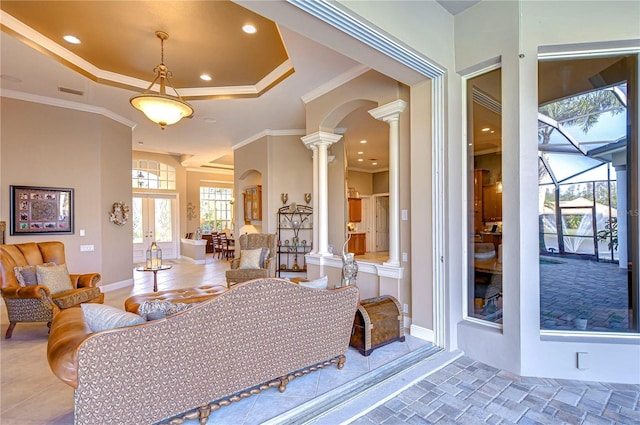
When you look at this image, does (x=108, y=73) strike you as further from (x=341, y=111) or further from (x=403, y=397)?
(x=403, y=397)

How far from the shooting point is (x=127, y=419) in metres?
1.70

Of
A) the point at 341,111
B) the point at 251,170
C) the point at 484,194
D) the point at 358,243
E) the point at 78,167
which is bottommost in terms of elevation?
the point at 358,243

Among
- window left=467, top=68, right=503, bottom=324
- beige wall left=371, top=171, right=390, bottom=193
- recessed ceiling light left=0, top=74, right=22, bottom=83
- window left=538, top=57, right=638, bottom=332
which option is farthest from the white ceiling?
beige wall left=371, top=171, right=390, bottom=193

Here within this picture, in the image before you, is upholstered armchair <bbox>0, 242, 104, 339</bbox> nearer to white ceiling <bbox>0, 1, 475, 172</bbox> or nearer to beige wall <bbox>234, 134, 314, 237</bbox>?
white ceiling <bbox>0, 1, 475, 172</bbox>

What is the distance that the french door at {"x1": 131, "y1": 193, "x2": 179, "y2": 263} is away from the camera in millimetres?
10141

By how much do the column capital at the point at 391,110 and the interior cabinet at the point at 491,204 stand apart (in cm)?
134

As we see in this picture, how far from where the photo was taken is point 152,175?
407 inches

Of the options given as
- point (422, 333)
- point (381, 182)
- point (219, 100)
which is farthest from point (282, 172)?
point (381, 182)

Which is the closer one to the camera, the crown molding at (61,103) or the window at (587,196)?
the window at (587,196)

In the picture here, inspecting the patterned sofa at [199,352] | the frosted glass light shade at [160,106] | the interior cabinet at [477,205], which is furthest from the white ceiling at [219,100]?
the patterned sofa at [199,352]

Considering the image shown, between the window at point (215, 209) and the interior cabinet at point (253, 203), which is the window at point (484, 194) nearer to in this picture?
the interior cabinet at point (253, 203)

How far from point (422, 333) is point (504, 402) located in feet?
3.52

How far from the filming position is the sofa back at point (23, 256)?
3.67 metres

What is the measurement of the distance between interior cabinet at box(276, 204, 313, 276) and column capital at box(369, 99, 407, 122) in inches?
127
